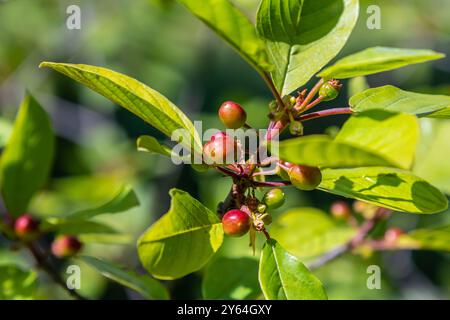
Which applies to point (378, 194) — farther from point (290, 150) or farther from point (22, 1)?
point (22, 1)

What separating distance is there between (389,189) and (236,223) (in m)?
0.26

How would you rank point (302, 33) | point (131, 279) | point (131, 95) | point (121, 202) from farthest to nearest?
point (121, 202), point (131, 279), point (302, 33), point (131, 95)

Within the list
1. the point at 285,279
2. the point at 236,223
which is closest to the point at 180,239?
the point at 236,223

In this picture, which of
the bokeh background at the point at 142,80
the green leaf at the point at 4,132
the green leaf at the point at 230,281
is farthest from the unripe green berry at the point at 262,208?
the bokeh background at the point at 142,80

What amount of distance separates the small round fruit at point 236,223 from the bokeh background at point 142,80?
1.17 metres

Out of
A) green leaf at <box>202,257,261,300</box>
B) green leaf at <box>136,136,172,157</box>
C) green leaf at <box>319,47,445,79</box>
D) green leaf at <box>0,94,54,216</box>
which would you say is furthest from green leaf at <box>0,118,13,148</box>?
green leaf at <box>319,47,445,79</box>

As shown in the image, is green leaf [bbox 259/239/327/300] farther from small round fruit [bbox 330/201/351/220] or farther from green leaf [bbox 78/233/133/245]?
small round fruit [bbox 330/201/351/220]

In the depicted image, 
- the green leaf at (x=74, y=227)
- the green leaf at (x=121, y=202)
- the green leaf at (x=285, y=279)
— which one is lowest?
the green leaf at (x=74, y=227)

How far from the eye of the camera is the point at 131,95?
36.2 inches

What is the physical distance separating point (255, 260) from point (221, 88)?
9.46ft

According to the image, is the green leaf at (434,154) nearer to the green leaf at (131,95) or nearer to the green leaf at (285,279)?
the green leaf at (285,279)

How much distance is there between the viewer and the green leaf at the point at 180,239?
→ 3.03ft

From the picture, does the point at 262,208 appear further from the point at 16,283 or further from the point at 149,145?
the point at 16,283
